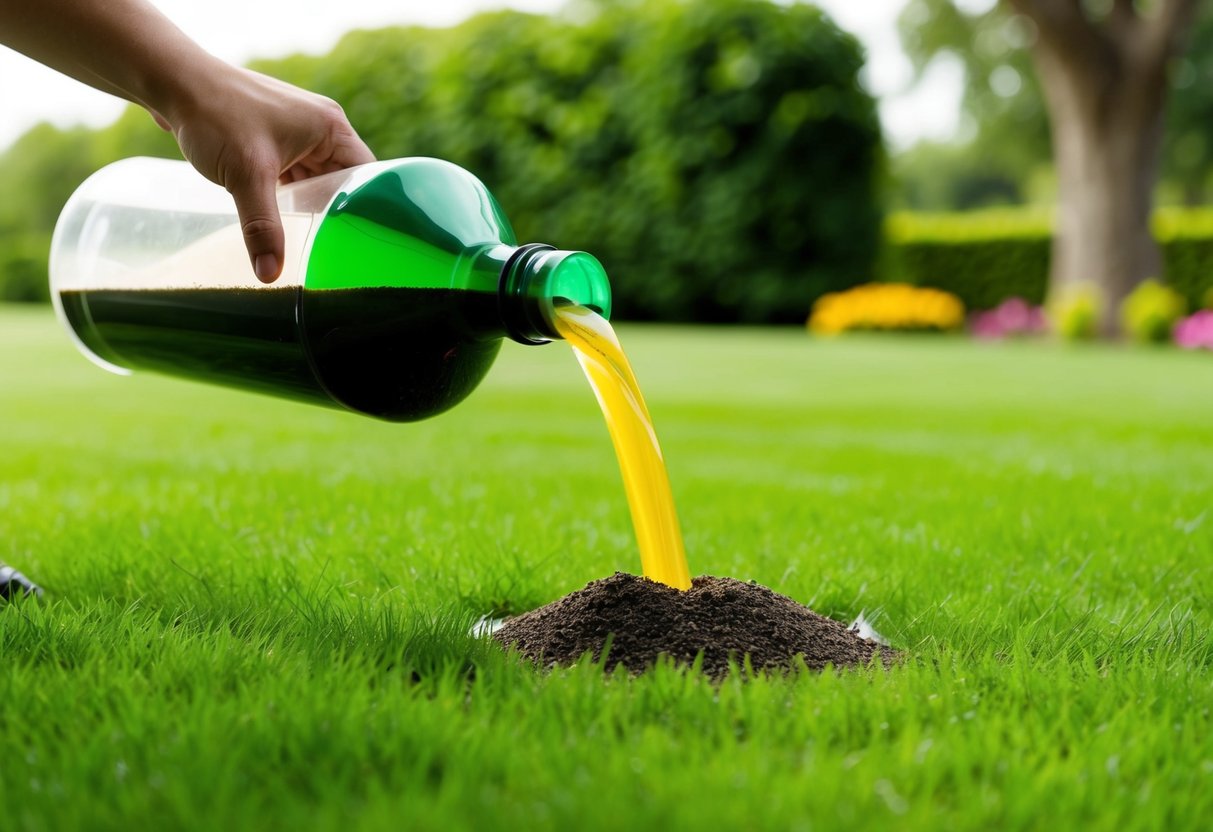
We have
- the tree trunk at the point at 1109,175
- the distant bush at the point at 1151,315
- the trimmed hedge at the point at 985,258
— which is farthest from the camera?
the trimmed hedge at the point at 985,258

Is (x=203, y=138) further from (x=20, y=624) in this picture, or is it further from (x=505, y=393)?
(x=505, y=393)

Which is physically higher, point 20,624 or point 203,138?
point 203,138

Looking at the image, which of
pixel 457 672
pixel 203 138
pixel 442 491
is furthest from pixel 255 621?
pixel 442 491

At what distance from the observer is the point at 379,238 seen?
5.75ft

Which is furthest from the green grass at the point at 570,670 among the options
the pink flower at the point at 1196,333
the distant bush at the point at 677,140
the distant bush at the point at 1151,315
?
the distant bush at the point at 677,140

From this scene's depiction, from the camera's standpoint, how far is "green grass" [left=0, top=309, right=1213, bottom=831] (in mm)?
1138

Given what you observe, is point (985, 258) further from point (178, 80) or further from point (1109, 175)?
point (178, 80)

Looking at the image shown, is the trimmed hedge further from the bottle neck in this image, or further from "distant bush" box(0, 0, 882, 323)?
the bottle neck

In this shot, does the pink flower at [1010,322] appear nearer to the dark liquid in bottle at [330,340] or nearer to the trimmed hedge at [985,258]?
the trimmed hedge at [985,258]

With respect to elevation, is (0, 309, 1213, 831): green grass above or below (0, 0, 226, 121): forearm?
below

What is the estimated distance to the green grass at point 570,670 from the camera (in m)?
1.14

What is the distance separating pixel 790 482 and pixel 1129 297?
537 inches

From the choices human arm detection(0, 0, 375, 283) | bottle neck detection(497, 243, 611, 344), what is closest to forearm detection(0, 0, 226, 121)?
human arm detection(0, 0, 375, 283)

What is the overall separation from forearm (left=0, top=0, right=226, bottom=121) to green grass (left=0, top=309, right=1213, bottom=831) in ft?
2.73
